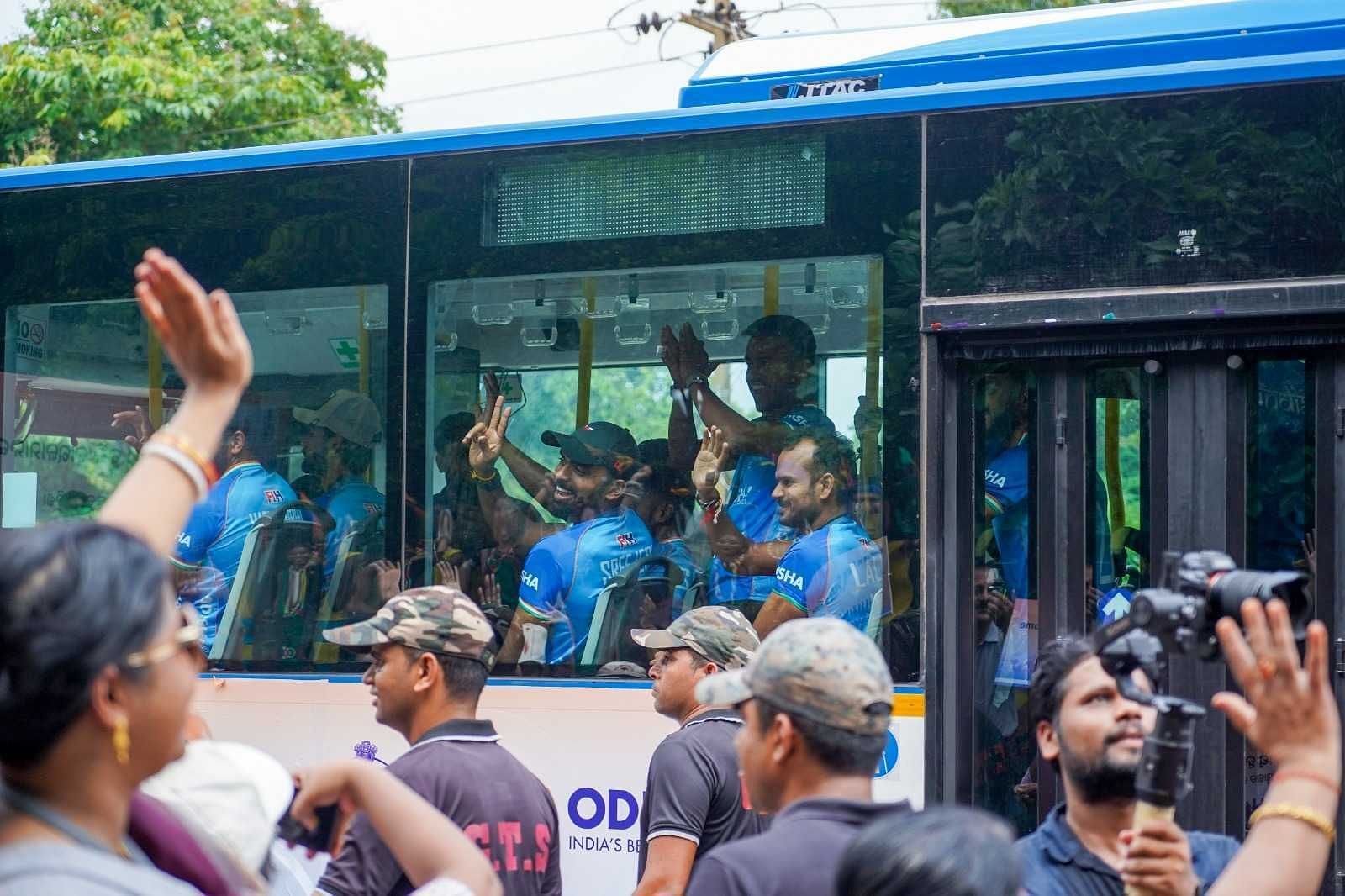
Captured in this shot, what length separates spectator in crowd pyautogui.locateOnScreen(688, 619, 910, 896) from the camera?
2.69m

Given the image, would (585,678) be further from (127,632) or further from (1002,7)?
(1002,7)

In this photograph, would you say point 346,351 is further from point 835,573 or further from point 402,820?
point 402,820

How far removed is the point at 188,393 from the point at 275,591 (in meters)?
4.13

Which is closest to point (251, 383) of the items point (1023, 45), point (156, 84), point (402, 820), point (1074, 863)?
point (1023, 45)

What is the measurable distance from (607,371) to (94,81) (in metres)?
17.0

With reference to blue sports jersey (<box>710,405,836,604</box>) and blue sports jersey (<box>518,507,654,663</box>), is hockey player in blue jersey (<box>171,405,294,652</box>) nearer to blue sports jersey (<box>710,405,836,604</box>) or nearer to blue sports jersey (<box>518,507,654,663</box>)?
blue sports jersey (<box>518,507,654,663</box>)

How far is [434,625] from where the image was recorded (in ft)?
13.4

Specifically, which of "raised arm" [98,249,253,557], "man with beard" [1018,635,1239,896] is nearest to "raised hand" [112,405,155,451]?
"man with beard" [1018,635,1239,896]

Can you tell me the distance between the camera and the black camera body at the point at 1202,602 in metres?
2.37

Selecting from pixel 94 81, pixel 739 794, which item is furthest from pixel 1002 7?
pixel 739 794

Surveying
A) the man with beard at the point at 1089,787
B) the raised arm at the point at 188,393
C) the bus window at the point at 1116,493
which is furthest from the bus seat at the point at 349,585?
the raised arm at the point at 188,393

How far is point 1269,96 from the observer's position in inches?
201

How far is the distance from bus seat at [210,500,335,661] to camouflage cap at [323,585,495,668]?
1.97m

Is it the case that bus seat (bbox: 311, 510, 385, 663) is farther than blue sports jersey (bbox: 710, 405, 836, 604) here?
Yes
